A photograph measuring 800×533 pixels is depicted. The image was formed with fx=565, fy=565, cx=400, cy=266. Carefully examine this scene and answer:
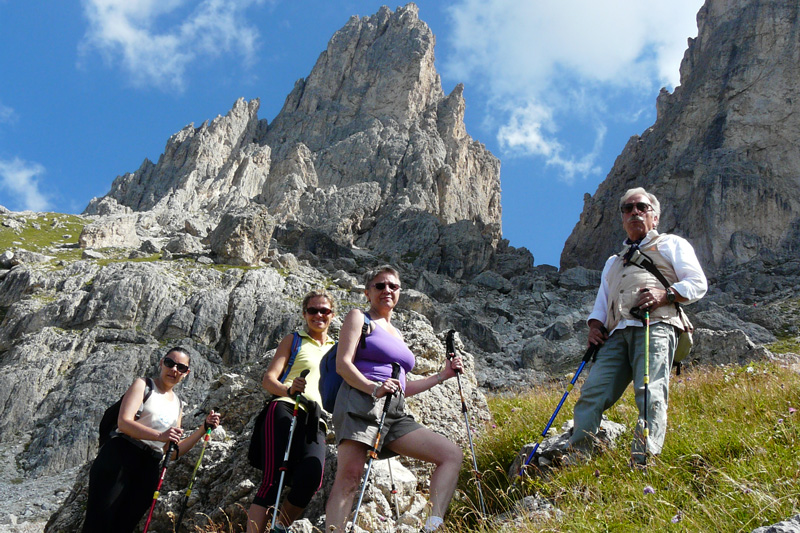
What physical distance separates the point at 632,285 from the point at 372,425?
274 centimetres

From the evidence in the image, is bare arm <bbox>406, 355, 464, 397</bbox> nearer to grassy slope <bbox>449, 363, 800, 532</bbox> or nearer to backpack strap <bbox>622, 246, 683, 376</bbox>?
grassy slope <bbox>449, 363, 800, 532</bbox>

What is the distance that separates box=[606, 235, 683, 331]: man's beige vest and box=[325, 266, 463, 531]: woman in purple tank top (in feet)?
6.57

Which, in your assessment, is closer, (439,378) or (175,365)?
(439,378)

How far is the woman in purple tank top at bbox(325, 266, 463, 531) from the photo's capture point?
15.1 feet

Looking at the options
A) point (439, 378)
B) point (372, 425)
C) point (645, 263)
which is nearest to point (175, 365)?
point (372, 425)

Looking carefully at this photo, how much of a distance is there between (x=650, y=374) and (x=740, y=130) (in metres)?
95.4

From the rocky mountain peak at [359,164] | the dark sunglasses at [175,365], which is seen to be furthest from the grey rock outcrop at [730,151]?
the dark sunglasses at [175,365]

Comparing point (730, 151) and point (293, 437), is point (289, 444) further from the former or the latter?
point (730, 151)

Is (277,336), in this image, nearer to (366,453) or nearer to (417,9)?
(366,453)

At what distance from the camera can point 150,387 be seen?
6059 mm

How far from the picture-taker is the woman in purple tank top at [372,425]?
4.61 metres

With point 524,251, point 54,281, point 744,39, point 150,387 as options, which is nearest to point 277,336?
point 54,281

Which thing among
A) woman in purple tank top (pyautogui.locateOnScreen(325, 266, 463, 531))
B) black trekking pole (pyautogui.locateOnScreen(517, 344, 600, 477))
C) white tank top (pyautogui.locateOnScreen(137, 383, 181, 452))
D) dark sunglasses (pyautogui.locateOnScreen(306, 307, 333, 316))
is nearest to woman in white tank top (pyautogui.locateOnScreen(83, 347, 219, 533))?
white tank top (pyautogui.locateOnScreen(137, 383, 181, 452))

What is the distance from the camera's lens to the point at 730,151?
271 feet
